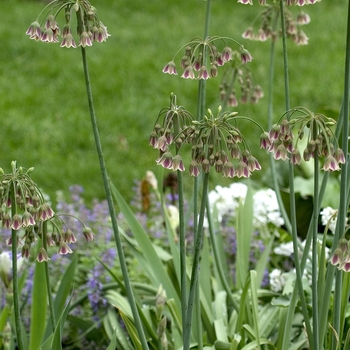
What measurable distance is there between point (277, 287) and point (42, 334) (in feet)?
3.94

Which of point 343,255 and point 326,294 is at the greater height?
point 343,255

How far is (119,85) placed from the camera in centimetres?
770

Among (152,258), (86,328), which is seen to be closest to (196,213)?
(152,258)

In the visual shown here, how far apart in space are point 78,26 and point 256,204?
83.8 inches

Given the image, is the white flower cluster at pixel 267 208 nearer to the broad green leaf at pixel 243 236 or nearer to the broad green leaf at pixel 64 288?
the broad green leaf at pixel 243 236

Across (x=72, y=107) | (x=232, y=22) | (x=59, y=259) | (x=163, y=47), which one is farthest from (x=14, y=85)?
(x=59, y=259)

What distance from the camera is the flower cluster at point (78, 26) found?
6.75 ft

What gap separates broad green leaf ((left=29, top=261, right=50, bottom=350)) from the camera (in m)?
2.91

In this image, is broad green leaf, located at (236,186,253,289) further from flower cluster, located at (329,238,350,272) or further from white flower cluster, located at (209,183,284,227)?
flower cluster, located at (329,238,350,272)

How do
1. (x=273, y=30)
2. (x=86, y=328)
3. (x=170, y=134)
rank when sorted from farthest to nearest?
(x=86, y=328), (x=273, y=30), (x=170, y=134)

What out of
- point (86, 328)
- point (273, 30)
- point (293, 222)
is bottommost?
point (86, 328)

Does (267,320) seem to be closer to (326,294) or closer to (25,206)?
(326,294)

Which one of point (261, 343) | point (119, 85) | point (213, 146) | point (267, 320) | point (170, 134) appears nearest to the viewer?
point (213, 146)

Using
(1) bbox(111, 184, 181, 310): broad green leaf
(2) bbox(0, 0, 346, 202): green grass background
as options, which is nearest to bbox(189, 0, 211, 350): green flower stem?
(1) bbox(111, 184, 181, 310): broad green leaf
